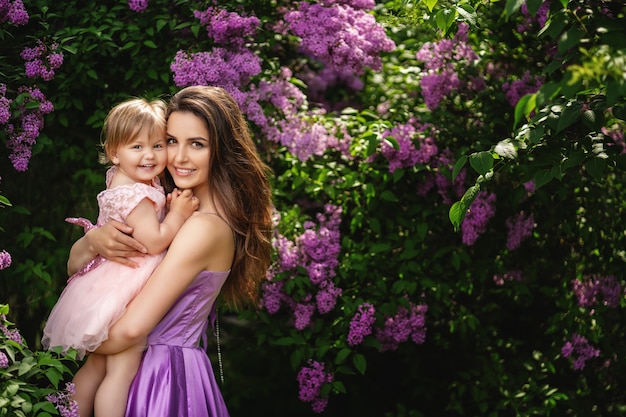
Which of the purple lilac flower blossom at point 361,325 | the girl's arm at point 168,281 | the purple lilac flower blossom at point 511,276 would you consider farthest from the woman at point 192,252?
the purple lilac flower blossom at point 511,276

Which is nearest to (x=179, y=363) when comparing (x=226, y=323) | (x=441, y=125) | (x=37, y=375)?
(x=37, y=375)

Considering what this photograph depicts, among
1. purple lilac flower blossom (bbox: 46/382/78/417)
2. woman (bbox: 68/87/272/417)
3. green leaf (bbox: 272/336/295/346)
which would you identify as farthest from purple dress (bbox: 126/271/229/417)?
green leaf (bbox: 272/336/295/346)

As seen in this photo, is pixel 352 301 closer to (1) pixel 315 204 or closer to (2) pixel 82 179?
(1) pixel 315 204

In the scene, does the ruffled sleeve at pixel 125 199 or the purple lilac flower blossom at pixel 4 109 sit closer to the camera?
the ruffled sleeve at pixel 125 199

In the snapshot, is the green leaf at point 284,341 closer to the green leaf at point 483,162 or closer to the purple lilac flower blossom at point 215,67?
the purple lilac flower blossom at point 215,67

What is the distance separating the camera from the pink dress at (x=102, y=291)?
2.58m

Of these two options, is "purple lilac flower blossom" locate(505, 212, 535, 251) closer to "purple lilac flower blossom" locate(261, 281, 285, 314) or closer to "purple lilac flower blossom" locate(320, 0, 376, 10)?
"purple lilac flower blossom" locate(261, 281, 285, 314)

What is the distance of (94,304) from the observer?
2615 millimetres

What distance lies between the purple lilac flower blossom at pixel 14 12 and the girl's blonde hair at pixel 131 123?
87 centimetres

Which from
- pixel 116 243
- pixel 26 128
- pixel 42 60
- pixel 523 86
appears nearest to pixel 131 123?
pixel 116 243

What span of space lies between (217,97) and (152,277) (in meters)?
0.68

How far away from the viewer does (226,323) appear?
4945 mm

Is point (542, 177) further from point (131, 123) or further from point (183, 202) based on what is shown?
point (131, 123)

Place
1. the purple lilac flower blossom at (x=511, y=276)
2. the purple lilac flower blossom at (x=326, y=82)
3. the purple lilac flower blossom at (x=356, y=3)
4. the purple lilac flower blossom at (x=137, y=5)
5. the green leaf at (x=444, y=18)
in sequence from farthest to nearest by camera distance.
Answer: the purple lilac flower blossom at (x=326, y=82)
the purple lilac flower blossom at (x=511, y=276)
the purple lilac flower blossom at (x=356, y=3)
the purple lilac flower blossom at (x=137, y=5)
the green leaf at (x=444, y=18)
